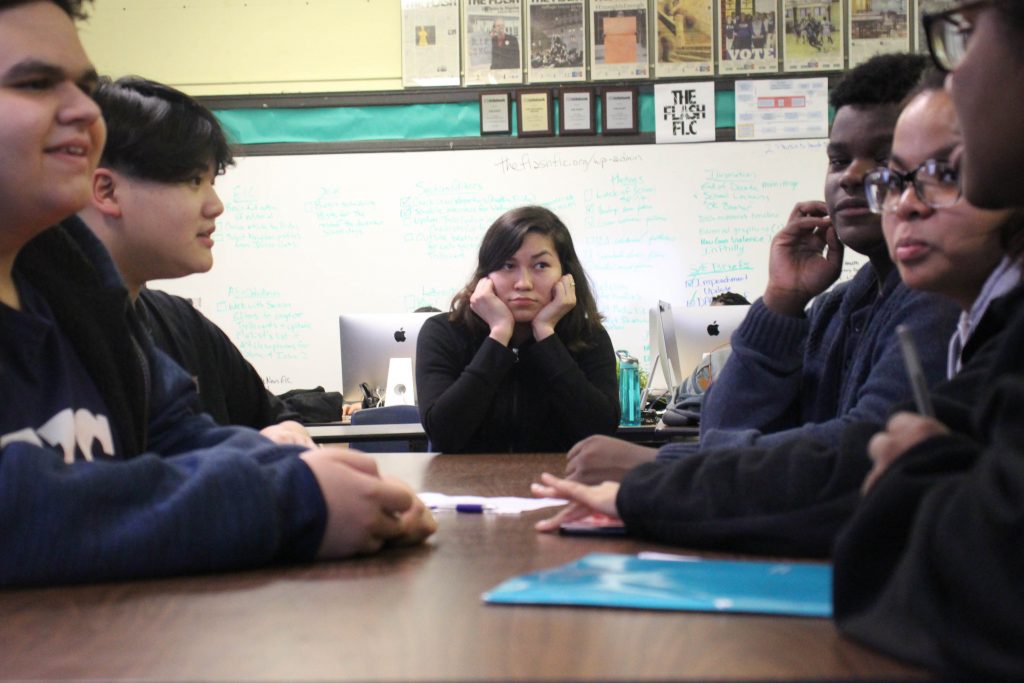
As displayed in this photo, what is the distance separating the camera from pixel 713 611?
2.26 feet

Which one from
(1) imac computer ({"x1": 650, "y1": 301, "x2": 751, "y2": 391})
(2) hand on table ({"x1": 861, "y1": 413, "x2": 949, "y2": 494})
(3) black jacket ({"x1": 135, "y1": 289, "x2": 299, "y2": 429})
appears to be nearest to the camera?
(2) hand on table ({"x1": 861, "y1": 413, "x2": 949, "y2": 494})

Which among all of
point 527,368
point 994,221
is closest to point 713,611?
point 994,221

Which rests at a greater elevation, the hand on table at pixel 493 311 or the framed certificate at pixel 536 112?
the framed certificate at pixel 536 112

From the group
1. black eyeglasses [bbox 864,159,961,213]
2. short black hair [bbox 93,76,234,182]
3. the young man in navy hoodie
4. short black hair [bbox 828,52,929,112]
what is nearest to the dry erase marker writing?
the young man in navy hoodie

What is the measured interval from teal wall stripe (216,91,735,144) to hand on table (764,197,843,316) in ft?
10.9

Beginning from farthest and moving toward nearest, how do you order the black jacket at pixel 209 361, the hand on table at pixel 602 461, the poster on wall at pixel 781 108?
the poster on wall at pixel 781 108
the black jacket at pixel 209 361
the hand on table at pixel 602 461

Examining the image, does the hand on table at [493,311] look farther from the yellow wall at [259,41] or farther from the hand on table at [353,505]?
the yellow wall at [259,41]

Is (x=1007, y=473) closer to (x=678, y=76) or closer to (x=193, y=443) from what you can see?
(x=193, y=443)

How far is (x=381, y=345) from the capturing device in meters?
3.53

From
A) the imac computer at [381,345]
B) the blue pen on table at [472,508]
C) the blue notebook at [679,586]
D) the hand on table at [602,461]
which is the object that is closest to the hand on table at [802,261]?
the hand on table at [602,461]

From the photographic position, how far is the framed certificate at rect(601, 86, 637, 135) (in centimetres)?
512

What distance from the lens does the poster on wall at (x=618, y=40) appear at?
5172 millimetres

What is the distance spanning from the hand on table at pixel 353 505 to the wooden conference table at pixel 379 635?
0.09 feet

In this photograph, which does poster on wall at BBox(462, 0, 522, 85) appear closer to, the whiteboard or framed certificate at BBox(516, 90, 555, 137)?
framed certificate at BBox(516, 90, 555, 137)
